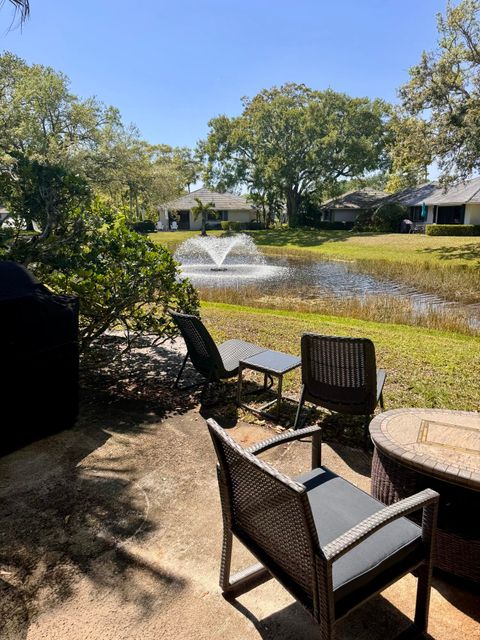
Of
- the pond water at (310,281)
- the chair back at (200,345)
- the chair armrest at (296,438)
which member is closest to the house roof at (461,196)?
the pond water at (310,281)

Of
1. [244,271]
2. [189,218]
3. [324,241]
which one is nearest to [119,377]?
[244,271]

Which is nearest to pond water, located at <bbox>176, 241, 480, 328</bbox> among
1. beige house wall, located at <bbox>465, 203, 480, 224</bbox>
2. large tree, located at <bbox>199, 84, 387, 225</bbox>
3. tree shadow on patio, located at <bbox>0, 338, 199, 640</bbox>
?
tree shadow on patio, located at <bbox>0, 338, 199, 640</bbox>

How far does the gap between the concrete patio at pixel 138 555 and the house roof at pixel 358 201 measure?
45.4m

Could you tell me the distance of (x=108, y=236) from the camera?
541cm

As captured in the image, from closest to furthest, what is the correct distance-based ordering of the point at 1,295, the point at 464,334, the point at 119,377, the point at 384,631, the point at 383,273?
Answer: the point at 384,631 → the point at 1,295 → the point at 119,377 → the point at 464,334 → the point at 383,273

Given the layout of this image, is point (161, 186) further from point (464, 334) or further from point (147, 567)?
point (147, 567)

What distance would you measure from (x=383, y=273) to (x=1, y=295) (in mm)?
19126

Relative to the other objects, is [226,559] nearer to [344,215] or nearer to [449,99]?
[449,99]

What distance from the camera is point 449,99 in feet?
82.1

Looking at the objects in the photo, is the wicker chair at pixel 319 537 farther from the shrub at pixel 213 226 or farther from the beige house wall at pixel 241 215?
the beige house wall at pixel 241 215

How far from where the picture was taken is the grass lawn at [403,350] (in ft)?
17.3

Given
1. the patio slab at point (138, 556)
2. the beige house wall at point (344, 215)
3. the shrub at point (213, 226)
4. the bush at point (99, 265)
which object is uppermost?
the beige house wall at point (344, 215)

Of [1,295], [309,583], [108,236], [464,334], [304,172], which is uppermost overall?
[304,172]

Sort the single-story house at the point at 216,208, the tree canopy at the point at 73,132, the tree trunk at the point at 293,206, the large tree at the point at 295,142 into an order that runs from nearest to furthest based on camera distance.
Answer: the tree canopy at the point at 73,132
the large tree at the point at 295,142
the tree trunk at the point at 293,206
the single-story house at the point at 216,208
